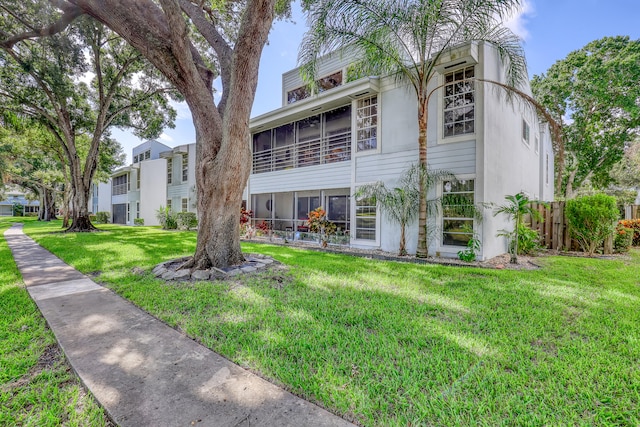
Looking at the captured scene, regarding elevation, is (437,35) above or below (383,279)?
above

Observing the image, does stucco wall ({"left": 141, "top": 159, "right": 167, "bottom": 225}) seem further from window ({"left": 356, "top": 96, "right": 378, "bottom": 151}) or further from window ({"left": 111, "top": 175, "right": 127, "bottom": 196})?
window ({"left": 356, "top": 96, "right": 378, "bottom": 151})

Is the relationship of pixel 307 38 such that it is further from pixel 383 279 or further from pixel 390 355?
pixel 390 355

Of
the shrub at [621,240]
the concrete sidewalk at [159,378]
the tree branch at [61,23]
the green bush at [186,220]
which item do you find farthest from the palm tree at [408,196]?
the green bush at [186,220]

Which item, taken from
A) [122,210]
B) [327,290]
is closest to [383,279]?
[327,290]

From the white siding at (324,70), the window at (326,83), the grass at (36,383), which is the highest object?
Answer: the white siding at (324,70)

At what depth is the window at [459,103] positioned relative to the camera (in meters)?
7.82

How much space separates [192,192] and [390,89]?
48.7ft

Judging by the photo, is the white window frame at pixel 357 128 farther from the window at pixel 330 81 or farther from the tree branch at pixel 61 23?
the tree branch at pixel 61 23

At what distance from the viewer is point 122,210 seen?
99.8 feet

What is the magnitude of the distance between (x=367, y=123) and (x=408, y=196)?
3.39 m

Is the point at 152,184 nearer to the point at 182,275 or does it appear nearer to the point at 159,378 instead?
the point at 182,275

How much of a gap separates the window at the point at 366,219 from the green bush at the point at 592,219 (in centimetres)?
600

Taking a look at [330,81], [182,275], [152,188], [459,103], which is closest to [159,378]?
[182,275]

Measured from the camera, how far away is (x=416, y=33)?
23.1ft
